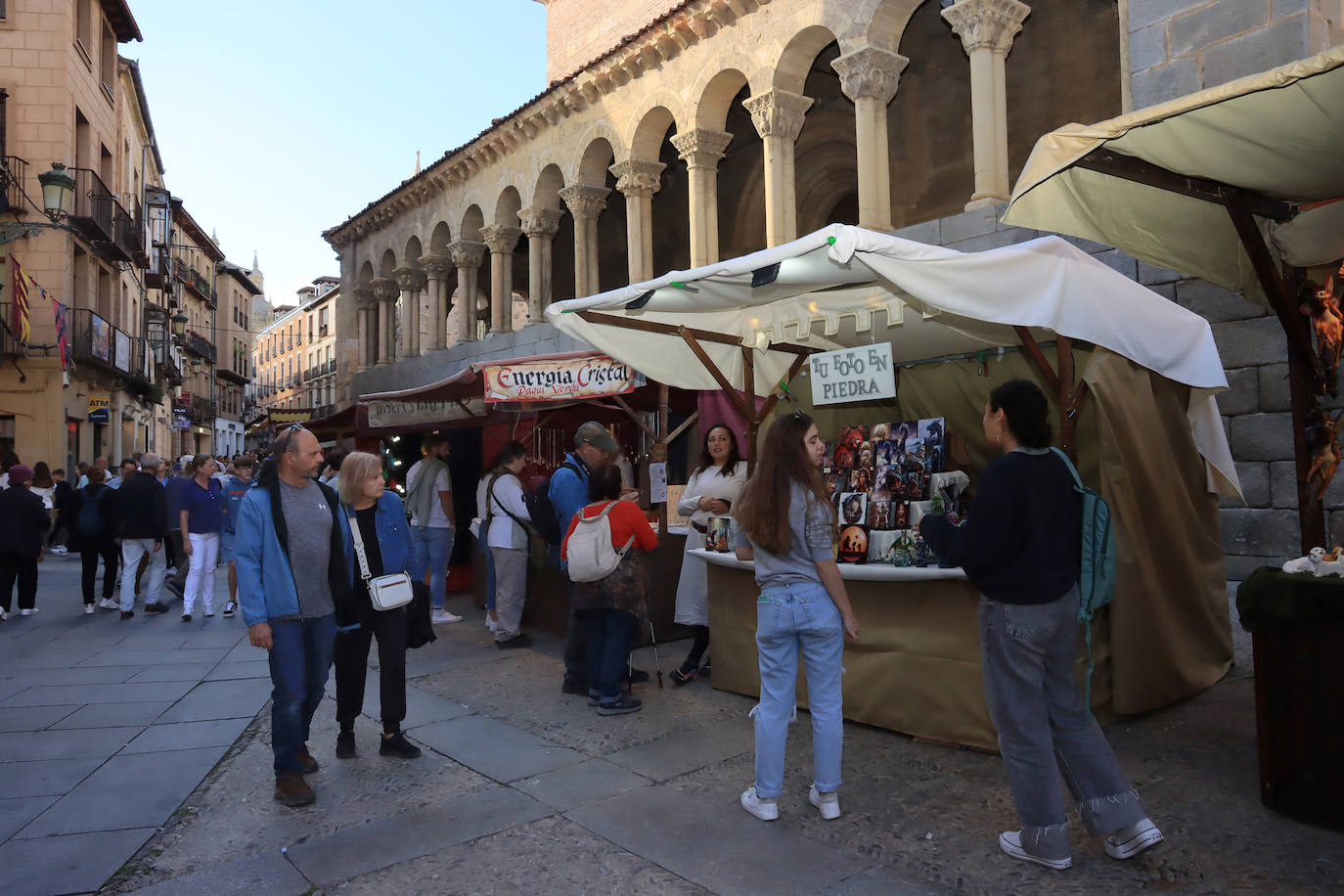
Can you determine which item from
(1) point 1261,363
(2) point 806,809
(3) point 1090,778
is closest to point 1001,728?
(3) point 1090,778

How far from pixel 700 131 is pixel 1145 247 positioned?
8761mm

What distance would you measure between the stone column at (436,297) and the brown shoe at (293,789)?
16.0 meters

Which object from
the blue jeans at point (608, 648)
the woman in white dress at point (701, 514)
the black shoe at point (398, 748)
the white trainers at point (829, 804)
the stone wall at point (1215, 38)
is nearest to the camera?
the white trainers at point (829, 804)

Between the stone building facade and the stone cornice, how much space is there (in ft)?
0.12

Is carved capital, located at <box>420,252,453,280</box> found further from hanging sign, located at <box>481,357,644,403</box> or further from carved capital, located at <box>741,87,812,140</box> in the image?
hanging sign, located at <box>481,357,644,403</box>

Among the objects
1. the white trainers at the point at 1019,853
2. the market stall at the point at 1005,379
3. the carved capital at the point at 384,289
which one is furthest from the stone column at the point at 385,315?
the white trainers at the point at 1019,853

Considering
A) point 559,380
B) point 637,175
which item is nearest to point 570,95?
point 637,175

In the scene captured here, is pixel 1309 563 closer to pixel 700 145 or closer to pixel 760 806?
pixel 760 806

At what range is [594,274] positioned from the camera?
1559 centimetres

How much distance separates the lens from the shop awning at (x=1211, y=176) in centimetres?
391

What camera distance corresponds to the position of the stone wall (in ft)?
23.2

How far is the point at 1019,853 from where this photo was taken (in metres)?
3.43

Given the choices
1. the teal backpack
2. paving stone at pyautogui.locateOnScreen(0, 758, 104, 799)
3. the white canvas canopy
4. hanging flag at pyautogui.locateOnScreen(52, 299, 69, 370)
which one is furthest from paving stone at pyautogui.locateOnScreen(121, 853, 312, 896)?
hanging flag at pyautogui.locateOnScreen(52, 299, 69, 370)

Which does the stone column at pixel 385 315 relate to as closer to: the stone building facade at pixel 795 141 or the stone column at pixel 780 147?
the stone building facade at pixel 795 141
